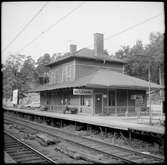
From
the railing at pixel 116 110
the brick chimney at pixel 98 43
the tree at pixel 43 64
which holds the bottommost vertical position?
the railing at pixel 116 110

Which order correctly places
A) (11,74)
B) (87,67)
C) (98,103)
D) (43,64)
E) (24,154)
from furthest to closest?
(43,64)
(11,74)
(87,67)
(98,103)
(24,154)

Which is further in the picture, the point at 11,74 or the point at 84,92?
the point at 11,74

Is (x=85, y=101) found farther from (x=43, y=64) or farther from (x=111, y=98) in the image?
(x=43, y=64)

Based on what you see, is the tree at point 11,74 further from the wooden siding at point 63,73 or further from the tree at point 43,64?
the wooden siding at point 63,73

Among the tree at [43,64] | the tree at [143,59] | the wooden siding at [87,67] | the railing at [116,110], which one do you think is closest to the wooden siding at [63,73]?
the wooden siding at [87,67]

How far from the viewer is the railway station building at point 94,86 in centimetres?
2162

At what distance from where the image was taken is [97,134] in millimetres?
13375

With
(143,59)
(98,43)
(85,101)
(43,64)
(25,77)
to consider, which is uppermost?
(43,64)

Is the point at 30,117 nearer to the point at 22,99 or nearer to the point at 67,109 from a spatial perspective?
the point at 67,109

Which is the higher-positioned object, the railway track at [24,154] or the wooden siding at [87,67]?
the wooden siding at [87,67]

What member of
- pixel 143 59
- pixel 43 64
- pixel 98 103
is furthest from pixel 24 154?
pixel 43 64

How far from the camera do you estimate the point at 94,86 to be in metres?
20.4

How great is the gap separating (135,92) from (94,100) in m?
5.66

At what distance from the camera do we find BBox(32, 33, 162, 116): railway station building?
70.9ft
